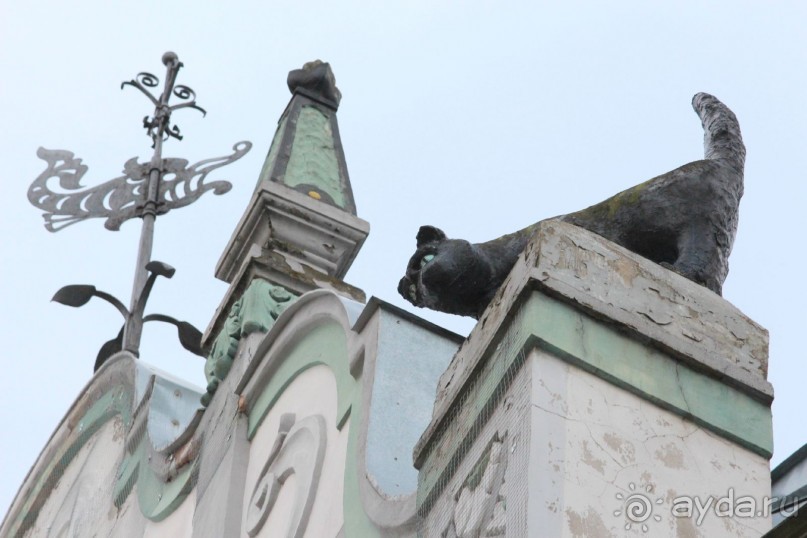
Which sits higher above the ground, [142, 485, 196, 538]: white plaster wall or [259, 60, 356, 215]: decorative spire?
[259, 60, 356, 215]: decorative spire

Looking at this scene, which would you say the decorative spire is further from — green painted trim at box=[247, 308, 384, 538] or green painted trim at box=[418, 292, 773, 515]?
green painted trim at box=[418, 292, 773, 515]

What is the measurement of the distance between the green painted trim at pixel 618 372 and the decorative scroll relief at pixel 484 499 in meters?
0.14

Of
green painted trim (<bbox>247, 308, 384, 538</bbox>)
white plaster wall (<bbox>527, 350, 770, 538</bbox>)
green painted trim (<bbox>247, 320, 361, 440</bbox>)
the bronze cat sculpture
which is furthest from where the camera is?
green painted trim (<bbox>247, 320, 361, 440</bbox>)

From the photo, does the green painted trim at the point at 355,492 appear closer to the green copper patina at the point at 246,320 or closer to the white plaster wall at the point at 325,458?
the white plaster wall at the point at 325,458

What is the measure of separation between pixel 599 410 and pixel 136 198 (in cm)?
715

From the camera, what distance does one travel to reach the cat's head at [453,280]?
6082mm

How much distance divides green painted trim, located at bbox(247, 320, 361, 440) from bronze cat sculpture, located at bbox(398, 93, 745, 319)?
112 cm

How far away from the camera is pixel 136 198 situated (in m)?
12.1

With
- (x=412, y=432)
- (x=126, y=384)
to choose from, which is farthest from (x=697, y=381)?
(x=126, y=384)

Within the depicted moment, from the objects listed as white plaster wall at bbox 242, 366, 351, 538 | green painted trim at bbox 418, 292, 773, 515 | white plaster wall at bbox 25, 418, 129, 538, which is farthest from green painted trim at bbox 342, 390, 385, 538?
white plaster wall at bbox 25, 418, 129, 538

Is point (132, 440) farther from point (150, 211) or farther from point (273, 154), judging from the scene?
point (150, 211)

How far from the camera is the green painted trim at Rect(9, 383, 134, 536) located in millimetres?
10109

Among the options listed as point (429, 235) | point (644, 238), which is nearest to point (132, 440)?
point (429, 235)

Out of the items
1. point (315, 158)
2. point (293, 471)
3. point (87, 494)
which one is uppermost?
point (315, 158)
